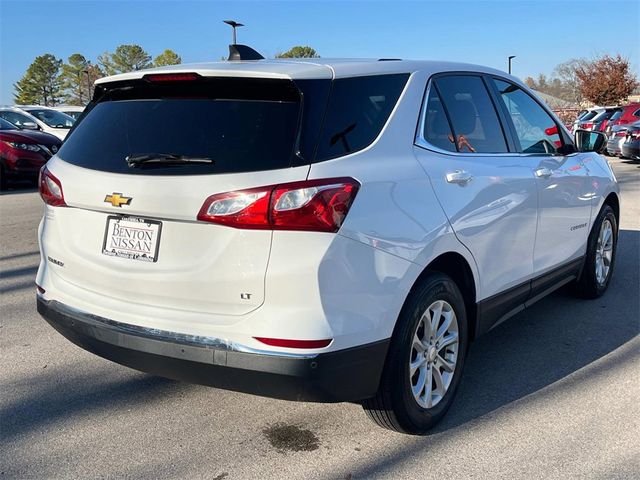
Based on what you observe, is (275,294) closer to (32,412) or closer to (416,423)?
(416,423)

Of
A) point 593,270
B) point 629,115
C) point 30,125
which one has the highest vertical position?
point 629,115

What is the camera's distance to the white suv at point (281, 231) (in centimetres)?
255

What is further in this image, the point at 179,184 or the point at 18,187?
the point at 18,187

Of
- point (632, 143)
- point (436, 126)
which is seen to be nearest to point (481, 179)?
point (436, 126)

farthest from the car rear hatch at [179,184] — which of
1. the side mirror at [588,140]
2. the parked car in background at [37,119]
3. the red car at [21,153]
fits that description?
the parked car in background at [37,119]

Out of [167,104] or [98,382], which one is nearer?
[167,104]

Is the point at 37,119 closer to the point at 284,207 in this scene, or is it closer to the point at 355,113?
the point at 355,113

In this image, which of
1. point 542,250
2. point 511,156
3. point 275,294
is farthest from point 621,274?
point 275,294

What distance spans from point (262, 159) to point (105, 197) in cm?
78

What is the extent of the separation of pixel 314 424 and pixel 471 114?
78.3 inches

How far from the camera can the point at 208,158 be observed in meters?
2.69

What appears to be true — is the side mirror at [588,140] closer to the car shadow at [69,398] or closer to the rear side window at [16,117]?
the car shadow at [69,398]

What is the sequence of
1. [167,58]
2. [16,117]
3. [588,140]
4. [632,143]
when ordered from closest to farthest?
[588,140]
[16,117]
[632,143]
[167,58]

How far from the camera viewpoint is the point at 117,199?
2811 mm
